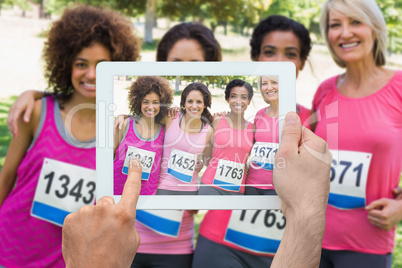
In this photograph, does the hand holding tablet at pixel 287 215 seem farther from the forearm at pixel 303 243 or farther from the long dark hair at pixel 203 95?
the long dark hair at pixel 203 95

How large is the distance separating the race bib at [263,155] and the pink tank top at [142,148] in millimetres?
261

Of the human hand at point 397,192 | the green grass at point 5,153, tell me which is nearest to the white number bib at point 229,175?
the human hand at point 397,192

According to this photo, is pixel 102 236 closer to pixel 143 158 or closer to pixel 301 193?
pixel 143 158

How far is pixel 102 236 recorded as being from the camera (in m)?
0.87

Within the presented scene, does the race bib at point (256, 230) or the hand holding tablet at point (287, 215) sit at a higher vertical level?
the hand holding tablet at point (287, 215)

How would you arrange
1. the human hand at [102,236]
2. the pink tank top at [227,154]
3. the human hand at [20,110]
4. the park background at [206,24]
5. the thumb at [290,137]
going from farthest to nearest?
1. the park background at [206,24]
2. the human hand at [20,110]
3. the pink tank top at [227,154]
4. the thumb at [290,137]
5. the human hand at [102,236]

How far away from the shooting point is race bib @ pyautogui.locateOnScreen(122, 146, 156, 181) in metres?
1.08

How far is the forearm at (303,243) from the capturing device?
94 centimetres

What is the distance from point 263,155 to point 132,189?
0.38m

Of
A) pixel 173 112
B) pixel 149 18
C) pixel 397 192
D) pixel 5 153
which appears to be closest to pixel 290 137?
pixel 173 112

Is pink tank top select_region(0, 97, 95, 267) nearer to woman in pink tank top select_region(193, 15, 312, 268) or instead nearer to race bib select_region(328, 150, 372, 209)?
woman in pink tank top select_region(193, 15, 312, 268)

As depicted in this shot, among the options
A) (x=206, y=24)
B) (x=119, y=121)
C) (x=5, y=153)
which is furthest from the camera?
(x=206, y=24)

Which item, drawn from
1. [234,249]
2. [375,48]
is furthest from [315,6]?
[234,249]

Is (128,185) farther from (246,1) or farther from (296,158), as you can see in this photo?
(246,1)
